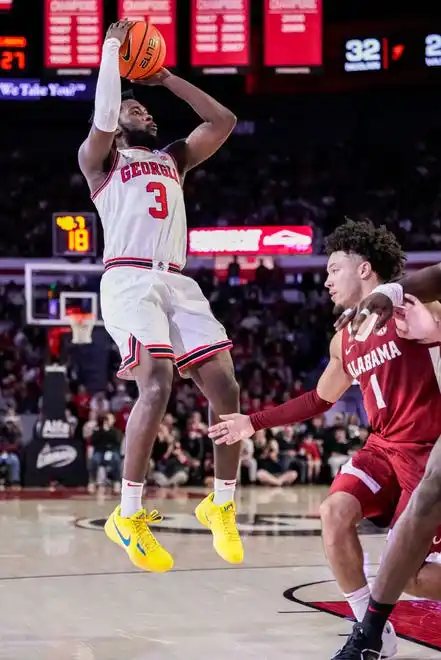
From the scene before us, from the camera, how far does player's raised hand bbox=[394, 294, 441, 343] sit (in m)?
4.32

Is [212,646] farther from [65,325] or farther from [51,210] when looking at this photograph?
[51,210]

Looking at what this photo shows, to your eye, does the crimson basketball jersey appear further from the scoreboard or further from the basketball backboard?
the scoreboard

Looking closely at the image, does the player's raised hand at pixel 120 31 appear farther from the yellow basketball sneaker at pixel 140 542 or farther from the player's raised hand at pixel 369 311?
the yellow basketball sneaker at pixel 140 542

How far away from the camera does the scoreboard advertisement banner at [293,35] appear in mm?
13352

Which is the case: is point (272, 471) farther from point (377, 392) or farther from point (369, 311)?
point (369, 311)

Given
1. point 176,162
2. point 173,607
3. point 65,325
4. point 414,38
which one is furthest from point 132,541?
point 414,38

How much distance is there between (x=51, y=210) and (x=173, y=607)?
53.7ft

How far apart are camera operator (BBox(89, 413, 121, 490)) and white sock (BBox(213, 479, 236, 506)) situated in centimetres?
900

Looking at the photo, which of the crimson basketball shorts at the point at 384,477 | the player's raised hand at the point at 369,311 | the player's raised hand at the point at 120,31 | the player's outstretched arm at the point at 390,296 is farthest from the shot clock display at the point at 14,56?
the player's raised hand at the point at 369,311

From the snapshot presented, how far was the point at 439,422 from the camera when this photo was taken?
183 inches

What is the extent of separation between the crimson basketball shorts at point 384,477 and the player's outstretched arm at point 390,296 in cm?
92

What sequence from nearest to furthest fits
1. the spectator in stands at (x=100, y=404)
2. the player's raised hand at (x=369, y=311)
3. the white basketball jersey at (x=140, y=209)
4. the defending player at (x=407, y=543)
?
1. the player's raised hand at (x=369, y=311)
2. the defending player at (x=407, y=543)
3. the white basketball jersey at (x=140, y=209)
4. the spectator in stands at (x=100, y=404)

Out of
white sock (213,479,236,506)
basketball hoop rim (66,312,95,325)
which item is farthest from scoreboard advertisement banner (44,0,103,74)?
white sock (213,479,236,506)

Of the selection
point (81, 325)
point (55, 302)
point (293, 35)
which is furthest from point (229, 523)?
point (293, 35)
